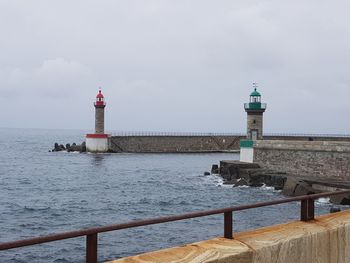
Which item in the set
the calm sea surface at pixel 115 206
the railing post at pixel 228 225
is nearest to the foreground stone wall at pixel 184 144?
the calm sea surface at pixel 115 206

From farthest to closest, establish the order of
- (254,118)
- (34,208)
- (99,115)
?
(99,115), (254,118), (34,208)

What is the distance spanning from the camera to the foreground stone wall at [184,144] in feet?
258

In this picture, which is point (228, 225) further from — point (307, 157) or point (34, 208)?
point (307, 157)

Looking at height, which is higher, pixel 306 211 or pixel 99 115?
pixel 99 115

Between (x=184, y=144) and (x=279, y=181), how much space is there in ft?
158

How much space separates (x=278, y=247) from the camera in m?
4.49

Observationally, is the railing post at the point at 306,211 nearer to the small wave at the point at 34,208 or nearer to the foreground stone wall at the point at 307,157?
the small wave at the point at 34,208

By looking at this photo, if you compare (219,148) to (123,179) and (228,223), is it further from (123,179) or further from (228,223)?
(228,223)

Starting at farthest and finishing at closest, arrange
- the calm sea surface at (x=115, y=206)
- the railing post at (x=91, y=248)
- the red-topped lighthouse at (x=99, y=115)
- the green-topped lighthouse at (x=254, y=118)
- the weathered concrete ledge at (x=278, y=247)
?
the red-topped lighthouse at (x=99, y=115) → the green-topped lighthouse at (x=254, y=118) → the calm sea surface at (x=115, y=206) → the weathered concrete ledge at (x=278, y=247) → the railing post at (x=91, y=248)

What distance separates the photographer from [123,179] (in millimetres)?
41438

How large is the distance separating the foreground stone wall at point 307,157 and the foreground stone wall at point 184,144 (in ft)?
127

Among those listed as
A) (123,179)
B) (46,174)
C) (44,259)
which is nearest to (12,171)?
(46,174)

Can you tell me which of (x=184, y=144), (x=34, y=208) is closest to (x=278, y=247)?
(x=34, y=208)

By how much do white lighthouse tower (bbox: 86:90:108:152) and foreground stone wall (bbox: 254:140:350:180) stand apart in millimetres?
32178
